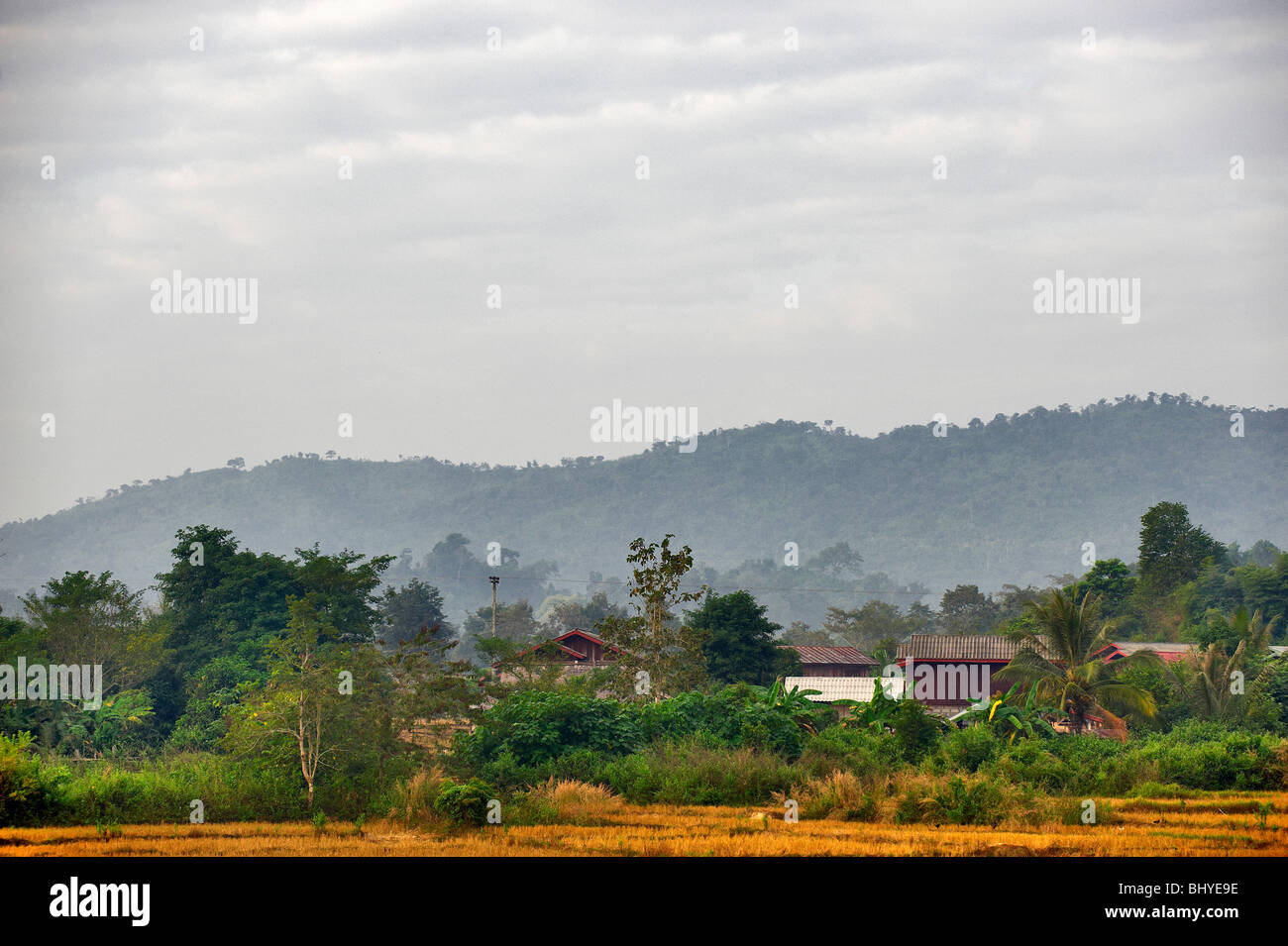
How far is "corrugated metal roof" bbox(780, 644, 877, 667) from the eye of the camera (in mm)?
75062

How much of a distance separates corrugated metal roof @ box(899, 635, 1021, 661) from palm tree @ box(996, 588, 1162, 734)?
18.9 metres

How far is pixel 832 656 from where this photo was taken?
78.5 m

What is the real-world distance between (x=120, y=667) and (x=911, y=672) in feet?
121

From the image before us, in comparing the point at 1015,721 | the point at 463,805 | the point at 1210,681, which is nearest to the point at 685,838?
the point at 463,805

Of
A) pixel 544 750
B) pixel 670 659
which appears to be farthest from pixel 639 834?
pixel 670 659

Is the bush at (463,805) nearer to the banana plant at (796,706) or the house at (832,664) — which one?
the banana plant at (796,706)

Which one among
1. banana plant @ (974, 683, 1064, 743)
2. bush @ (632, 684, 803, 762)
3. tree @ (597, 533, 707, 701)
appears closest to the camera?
bush @ (632, 684, 803, 762)

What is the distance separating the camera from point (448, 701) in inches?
1304

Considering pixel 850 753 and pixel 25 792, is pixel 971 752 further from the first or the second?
pixel 25 792

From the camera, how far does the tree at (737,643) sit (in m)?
50.2

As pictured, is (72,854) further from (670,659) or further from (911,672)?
(911,672)

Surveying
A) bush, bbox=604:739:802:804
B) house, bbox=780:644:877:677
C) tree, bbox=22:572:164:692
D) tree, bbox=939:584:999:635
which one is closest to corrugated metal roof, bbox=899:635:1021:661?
house, bbox=780:644:877:677

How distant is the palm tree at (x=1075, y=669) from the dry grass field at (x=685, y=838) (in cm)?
1304

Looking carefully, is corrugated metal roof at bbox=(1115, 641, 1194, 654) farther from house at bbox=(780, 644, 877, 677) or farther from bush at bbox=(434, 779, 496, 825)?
bush at bbox=(434, 779, 496, 825)
